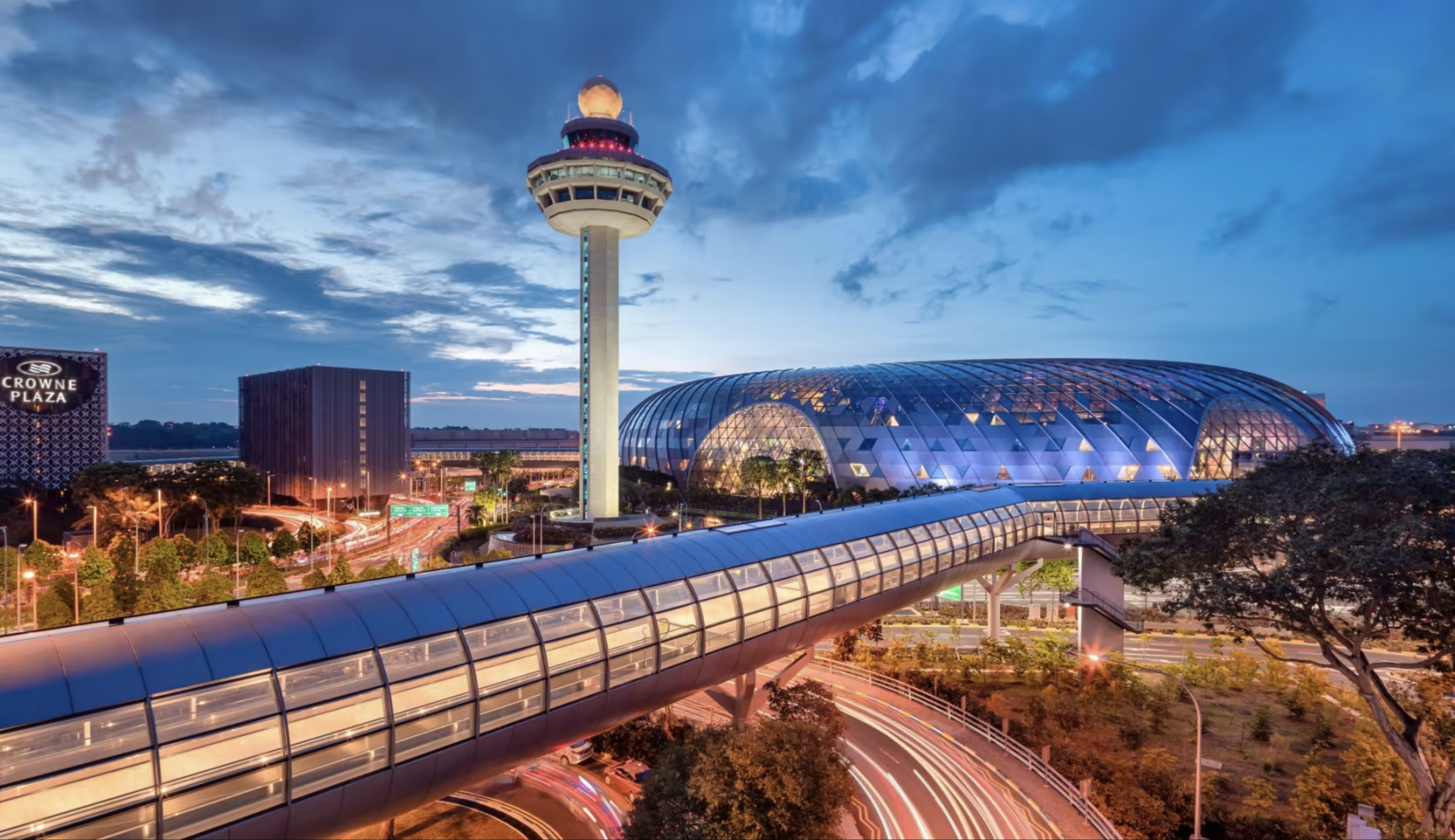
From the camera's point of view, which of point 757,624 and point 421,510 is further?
point 421,510

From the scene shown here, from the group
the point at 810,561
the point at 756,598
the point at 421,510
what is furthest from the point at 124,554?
the point at 810,561

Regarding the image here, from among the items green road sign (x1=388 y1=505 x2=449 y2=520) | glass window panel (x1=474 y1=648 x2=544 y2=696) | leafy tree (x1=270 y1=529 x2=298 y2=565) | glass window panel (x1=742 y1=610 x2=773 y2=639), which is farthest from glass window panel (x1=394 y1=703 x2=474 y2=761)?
leafy tree (x1=270 y1=529 x2=298 y2=565)

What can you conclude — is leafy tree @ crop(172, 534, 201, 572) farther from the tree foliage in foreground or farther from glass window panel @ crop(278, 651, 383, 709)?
the tree foliage in foreground

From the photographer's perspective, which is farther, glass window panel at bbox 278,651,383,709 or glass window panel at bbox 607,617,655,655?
glass window panel at bbox 607,617,655,655

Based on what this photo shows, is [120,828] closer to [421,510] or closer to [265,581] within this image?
[265,581]

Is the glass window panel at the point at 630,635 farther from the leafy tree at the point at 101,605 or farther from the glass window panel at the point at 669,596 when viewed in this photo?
the leafy tree at the point at 101,605

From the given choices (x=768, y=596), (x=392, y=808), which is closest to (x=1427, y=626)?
(x=768, y=596)
